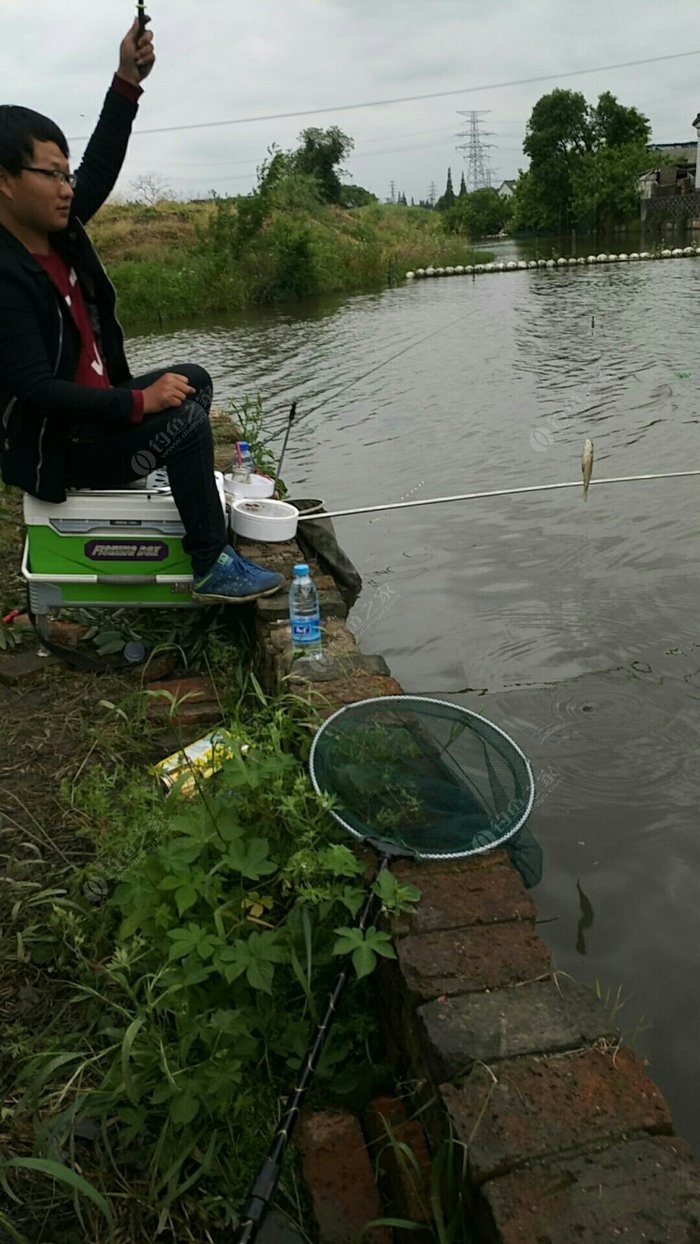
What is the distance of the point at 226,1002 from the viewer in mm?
2059

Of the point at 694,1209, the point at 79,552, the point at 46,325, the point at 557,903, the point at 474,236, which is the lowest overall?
the point at 557,903

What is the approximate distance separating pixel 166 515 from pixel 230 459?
2.06 meters

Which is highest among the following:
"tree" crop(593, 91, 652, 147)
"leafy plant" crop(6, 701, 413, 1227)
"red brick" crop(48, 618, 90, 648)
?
"tree" crop(593, 91, 652, 147)

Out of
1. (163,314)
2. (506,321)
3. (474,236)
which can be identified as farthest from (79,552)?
(474,236)

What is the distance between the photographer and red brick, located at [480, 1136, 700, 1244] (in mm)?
1337

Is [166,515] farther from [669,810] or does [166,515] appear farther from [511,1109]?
[511,1109]

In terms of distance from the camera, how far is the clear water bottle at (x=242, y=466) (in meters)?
4.74

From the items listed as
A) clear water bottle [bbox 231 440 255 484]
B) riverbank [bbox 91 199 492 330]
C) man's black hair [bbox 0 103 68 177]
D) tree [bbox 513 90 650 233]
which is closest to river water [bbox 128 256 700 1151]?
clear water bottle [bbox 231 440 255 484]

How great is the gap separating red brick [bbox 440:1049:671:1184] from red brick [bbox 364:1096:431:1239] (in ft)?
0.63

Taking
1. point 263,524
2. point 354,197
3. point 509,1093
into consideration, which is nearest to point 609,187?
point 354,197

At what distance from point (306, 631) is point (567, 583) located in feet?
7.69

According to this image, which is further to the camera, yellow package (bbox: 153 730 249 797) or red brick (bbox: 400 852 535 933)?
yellow package (bbox: 153 730 249 797)

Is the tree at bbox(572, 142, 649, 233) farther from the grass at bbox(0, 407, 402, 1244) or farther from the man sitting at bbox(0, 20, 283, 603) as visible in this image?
the grass at bbox(0, 407, 402, 1244)

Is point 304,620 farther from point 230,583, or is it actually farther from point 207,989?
point 207,989
